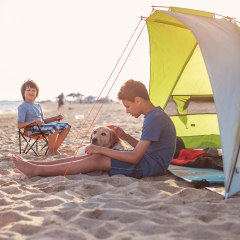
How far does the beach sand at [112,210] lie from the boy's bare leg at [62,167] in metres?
0.13

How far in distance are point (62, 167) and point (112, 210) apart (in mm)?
1334

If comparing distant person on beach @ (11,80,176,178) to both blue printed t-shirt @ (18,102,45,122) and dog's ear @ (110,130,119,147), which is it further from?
blue printed t-shirt @ (18,102,45,122)

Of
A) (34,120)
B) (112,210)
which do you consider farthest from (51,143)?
(112,210)

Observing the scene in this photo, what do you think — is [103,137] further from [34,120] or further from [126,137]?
[34,120]

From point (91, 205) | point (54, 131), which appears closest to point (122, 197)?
point (91, 205)

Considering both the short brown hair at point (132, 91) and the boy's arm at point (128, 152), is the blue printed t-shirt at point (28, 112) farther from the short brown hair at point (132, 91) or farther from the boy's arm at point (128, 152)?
the short brown hair at point (132, 91)

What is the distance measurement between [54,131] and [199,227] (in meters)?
3.78

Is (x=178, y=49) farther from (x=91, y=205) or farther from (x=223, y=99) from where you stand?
(x=91, y=205)

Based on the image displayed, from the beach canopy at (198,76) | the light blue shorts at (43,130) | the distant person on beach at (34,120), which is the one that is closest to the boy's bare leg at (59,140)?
the distant person on beach at (34,120)

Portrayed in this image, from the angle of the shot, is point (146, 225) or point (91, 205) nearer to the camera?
point (146, 225)

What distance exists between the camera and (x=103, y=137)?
4.21m

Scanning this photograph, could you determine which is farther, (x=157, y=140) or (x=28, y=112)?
(x=28, y=112)

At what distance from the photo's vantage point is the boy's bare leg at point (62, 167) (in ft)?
11.5

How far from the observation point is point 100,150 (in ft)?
11.0
